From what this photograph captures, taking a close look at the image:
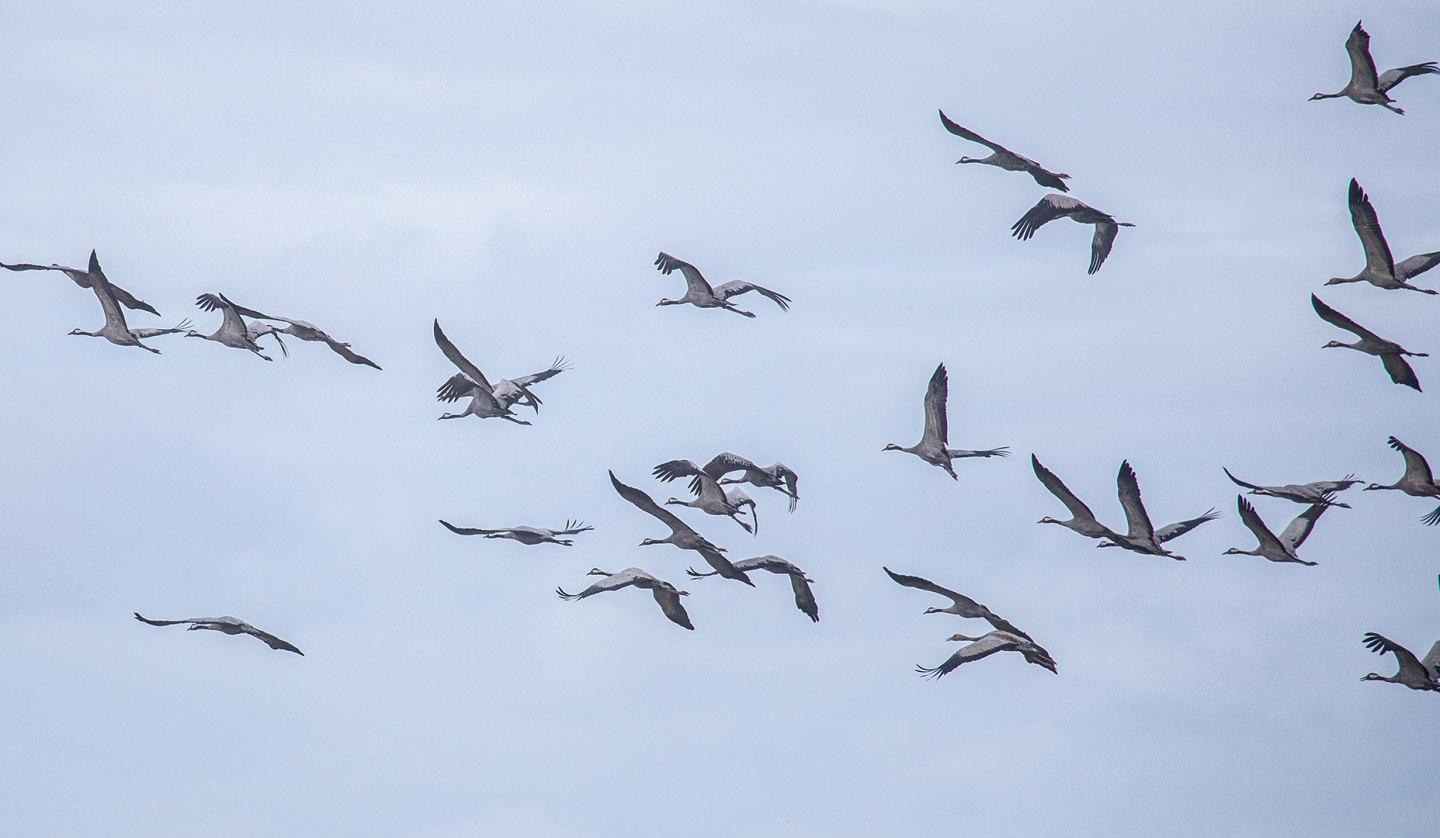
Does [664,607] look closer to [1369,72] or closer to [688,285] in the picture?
[688,285]

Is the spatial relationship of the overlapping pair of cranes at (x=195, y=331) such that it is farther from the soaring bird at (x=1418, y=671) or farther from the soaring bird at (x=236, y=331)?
the soaring bird at (x=1418, y=671)

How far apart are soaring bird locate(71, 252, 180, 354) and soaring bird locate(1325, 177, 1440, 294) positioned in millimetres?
26683

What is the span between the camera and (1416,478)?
2050 inches

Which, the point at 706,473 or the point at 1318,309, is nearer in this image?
the point at 1318,309

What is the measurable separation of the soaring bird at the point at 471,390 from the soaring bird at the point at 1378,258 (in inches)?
727

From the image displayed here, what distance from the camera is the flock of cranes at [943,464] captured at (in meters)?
46.3

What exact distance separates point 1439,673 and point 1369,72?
1393 centimetres

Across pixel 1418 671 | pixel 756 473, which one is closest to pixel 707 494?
pixel 756 473

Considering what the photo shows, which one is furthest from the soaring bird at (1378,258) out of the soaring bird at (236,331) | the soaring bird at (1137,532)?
the soaring bird at (236,331)

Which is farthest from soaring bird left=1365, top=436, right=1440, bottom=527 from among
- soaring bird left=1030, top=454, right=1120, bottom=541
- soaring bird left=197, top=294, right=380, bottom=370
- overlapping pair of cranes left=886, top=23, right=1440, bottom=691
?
soaring bird left=197, top=294, right=380, bottom=370

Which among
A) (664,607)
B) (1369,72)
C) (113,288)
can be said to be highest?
(1369,72)

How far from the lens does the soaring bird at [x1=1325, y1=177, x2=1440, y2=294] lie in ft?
155

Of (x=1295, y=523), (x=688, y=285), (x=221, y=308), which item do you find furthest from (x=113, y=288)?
(x=1295, y=523)

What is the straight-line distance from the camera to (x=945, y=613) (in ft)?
162
